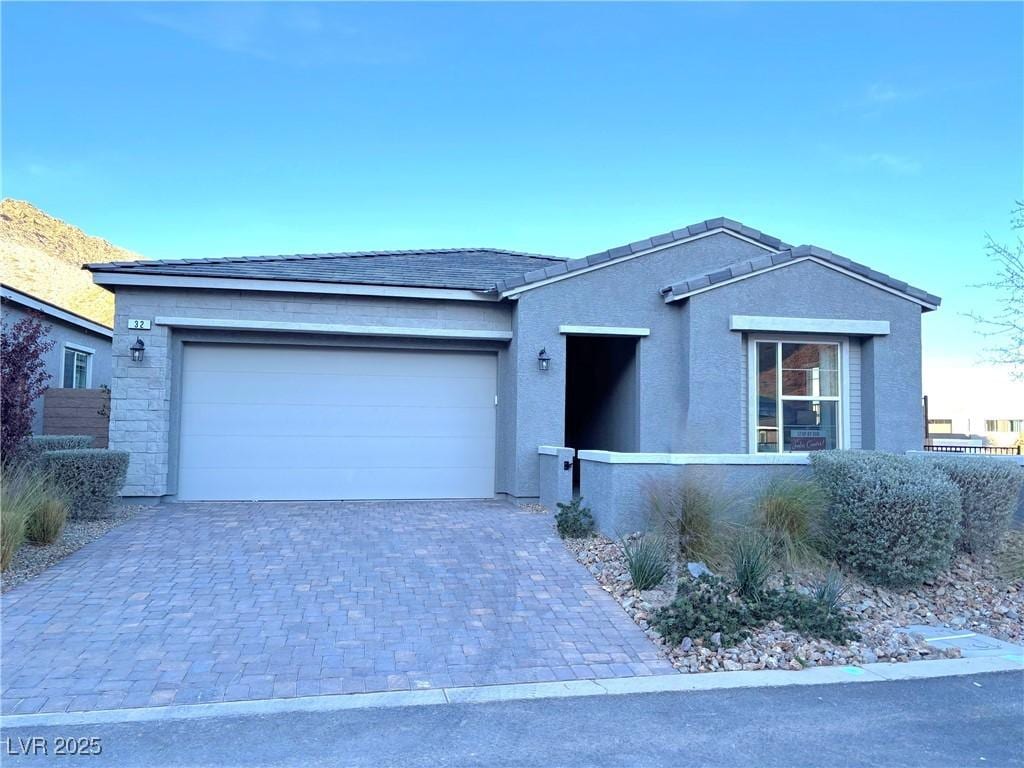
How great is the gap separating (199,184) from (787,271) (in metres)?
16.4

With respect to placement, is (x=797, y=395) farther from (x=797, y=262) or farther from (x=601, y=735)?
(x=601, y=735)

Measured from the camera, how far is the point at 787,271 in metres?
11.7

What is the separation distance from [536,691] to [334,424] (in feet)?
25.5

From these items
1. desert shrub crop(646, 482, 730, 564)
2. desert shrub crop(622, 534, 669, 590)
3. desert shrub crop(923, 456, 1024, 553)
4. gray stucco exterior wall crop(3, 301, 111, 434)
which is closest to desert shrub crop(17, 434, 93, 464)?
gray stucco exterior wall crop(3, 301, 111, 434)

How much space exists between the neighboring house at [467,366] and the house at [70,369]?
2.14 meters

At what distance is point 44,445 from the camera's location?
10.7 metres

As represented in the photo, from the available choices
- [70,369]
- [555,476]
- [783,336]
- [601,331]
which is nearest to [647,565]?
[555,476]

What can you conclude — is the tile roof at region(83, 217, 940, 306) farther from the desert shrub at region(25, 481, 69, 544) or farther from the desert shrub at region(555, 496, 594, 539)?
the desert shrub at region(25, 481, 69, 544)

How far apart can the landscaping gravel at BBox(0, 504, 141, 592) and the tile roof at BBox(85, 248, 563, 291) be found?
12.9ft

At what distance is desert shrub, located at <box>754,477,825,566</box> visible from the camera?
778cm

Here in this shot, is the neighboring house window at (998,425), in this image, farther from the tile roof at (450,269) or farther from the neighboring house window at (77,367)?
the neighboring house window at (77,367)

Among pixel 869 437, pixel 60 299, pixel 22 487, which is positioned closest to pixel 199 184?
A: pixel 22 487

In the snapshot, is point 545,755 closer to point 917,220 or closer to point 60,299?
point 917,220

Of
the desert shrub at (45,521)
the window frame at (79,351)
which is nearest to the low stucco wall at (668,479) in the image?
the desert shrub at (45,521)
